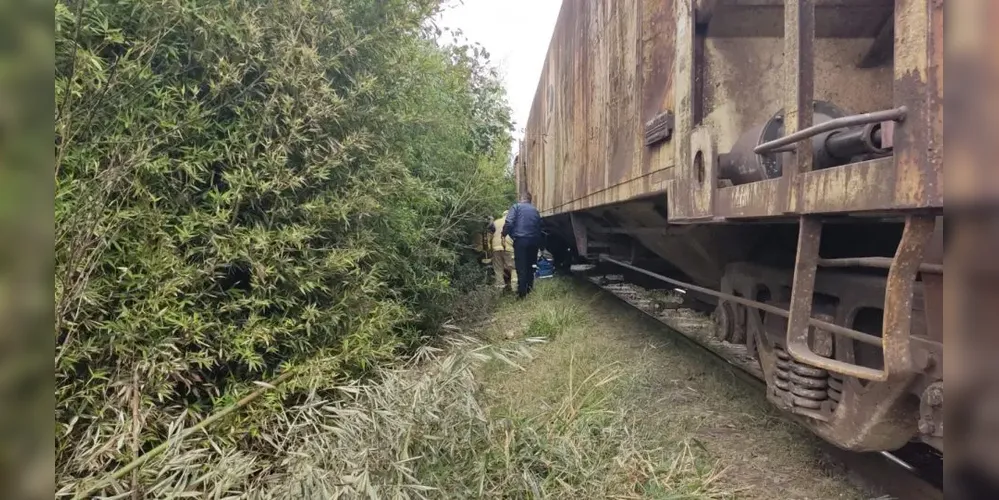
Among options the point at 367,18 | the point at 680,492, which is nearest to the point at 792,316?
the point at 680,492

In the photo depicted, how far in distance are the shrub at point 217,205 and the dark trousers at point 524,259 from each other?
4516mm

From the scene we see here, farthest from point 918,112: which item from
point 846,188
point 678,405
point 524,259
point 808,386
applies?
point 524,259

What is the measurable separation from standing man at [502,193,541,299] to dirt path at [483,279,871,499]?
2.75 m

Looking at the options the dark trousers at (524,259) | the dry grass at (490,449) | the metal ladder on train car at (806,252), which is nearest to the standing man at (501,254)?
the dark trousers at (524,259)

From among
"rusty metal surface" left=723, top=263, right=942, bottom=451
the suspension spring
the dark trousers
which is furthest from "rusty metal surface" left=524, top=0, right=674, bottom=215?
the suspension spring

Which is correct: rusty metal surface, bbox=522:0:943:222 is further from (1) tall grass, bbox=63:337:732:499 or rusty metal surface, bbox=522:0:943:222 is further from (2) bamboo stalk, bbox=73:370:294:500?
(2) bamboo stalk, bbox=73:370:294:500

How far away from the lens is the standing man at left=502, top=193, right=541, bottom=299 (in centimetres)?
927

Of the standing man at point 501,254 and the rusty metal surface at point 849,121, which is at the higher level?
the rusty metal surface at point 849,121

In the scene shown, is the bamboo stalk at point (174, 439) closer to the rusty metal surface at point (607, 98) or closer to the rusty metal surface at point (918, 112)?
the rusty metal surface at point (607, 98)

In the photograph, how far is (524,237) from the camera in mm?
9250

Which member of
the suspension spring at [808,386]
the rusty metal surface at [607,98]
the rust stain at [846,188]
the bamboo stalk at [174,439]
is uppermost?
the rusty metal surface at [607,98]

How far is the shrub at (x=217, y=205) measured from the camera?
296 cm

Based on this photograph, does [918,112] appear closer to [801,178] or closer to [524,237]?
[801,178]

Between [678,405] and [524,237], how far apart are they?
213 inches
